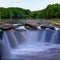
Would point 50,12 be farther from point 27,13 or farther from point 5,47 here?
point 5,47

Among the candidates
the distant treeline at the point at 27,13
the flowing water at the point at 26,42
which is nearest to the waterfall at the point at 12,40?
the flowing water at the point at 26,42

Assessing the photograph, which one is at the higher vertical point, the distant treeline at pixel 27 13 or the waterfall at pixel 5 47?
the distant treeline at pixel 27 13

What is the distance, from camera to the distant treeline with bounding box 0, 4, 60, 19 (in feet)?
10.3

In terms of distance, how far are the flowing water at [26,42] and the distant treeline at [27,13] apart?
0.18m

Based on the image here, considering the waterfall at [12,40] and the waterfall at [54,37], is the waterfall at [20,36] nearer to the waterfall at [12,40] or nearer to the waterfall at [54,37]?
the waterfall at [12,40]

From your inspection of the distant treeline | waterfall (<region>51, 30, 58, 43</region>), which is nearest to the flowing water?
waterfall (<region>51, 30, 58, 43</region>)

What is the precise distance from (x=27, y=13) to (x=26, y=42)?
33cm

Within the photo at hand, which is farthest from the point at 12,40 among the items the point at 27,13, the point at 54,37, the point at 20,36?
the point at 54,37

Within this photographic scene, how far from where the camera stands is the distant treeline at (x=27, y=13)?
314cm

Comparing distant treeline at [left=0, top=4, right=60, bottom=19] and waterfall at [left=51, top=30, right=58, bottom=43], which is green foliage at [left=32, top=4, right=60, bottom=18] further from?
waterfall at [left=51, top=30, right=58, bottom=43]

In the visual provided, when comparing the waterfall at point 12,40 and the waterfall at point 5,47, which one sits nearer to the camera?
the waterfall at point 5,47

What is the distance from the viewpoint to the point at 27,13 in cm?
319

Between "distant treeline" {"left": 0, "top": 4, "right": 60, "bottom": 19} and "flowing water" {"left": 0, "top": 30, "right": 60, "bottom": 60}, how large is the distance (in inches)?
7.1

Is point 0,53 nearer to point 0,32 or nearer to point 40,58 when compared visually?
point 0,32
